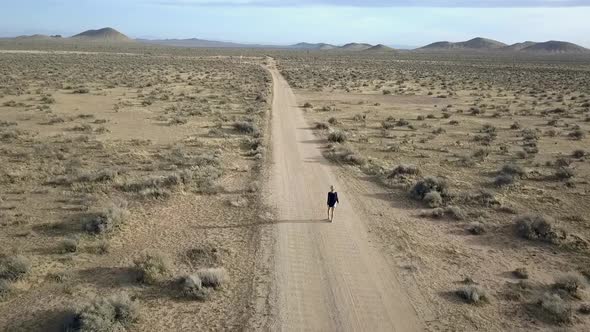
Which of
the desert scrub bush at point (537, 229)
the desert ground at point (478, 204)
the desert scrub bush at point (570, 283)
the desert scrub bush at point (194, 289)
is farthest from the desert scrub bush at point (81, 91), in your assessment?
the desert scrub bush at point (570, 283)

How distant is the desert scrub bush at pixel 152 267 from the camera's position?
12.1 meters

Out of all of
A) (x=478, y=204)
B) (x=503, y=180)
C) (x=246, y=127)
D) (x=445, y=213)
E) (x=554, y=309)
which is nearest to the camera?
(x=554, y=309)

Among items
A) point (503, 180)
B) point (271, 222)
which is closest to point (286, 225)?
point (271, 222)

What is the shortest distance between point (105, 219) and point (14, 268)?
345cm

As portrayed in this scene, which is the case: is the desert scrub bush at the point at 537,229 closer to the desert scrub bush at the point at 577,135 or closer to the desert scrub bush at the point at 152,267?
the desert scrub bush at the point at 152,267

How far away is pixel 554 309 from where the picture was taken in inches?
437

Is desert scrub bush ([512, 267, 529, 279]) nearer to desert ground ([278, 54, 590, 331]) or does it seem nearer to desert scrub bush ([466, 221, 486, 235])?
desert ground ([278, 54, 590, 331])

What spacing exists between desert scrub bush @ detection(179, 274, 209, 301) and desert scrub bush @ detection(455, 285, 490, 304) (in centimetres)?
632

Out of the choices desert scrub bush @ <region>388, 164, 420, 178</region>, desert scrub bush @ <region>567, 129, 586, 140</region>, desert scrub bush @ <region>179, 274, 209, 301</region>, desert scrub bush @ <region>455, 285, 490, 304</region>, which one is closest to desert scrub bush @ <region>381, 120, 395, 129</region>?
desert scrub bush @ <region>567, 129, 586, 140</region>

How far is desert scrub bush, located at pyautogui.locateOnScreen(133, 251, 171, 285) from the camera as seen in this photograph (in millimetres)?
12055

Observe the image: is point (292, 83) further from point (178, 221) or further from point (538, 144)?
point (178, 221)

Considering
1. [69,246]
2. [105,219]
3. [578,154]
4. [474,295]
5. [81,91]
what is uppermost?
[81,91]

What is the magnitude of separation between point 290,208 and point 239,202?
6.60ft

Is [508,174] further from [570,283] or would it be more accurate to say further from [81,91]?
[81,91]
